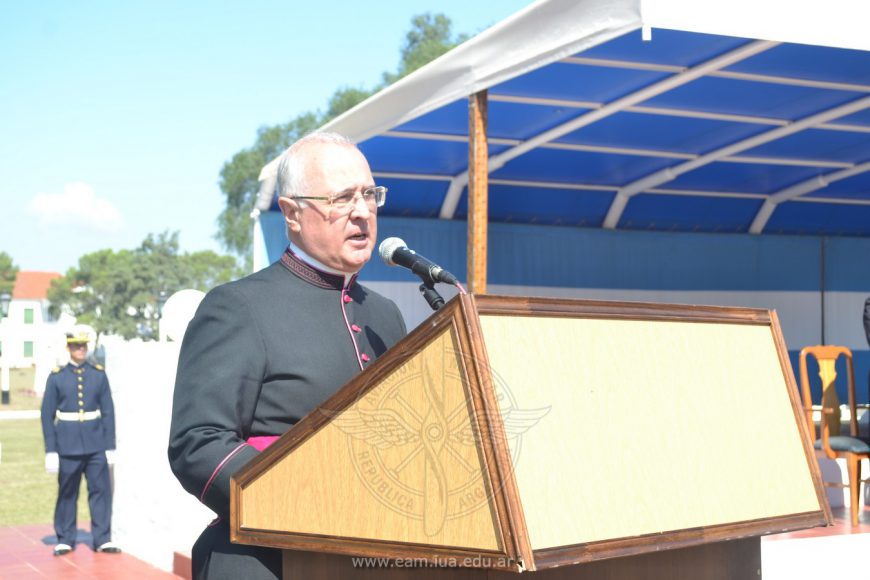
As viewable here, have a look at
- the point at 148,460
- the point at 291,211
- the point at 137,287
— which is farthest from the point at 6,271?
the point at 291,211

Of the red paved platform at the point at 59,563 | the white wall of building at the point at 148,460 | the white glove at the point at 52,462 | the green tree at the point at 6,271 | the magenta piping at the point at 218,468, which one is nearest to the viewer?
A: the magenta piping at the point at 218,468

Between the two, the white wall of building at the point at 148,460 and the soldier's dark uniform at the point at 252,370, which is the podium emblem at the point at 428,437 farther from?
the white wall of building at the point at 148,460

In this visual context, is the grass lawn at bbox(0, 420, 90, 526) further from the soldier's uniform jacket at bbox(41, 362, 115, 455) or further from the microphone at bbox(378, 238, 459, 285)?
the microphone at bbox(378, 238, 459, 285)

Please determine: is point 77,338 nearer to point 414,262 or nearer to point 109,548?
point 109,548

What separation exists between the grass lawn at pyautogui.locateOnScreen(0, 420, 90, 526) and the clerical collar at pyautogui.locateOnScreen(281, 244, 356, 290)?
29.6 ft

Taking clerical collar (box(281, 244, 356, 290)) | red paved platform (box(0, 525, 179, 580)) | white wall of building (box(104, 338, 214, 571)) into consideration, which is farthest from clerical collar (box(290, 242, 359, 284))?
red paved platform (box(0, 525, 179, 580))

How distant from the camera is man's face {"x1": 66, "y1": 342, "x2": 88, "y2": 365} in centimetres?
929

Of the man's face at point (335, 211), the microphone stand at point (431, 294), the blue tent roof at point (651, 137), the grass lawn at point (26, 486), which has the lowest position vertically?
the grass lawn at point (26, 486)

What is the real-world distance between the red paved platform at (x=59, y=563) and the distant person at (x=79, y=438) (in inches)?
8.3

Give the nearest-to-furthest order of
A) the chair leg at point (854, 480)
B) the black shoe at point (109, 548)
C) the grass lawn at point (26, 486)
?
the chair leg at point (854, 480)
the black shoe at point (109, 548)
the grass lawn at point (26, 486)

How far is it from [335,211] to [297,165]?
0.12m

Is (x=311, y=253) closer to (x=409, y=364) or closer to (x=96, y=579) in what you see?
(x=409, y=364)

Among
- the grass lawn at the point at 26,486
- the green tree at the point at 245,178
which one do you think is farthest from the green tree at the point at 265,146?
the grass lawn at the point at 26,486

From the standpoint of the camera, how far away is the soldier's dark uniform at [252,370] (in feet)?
5.72
